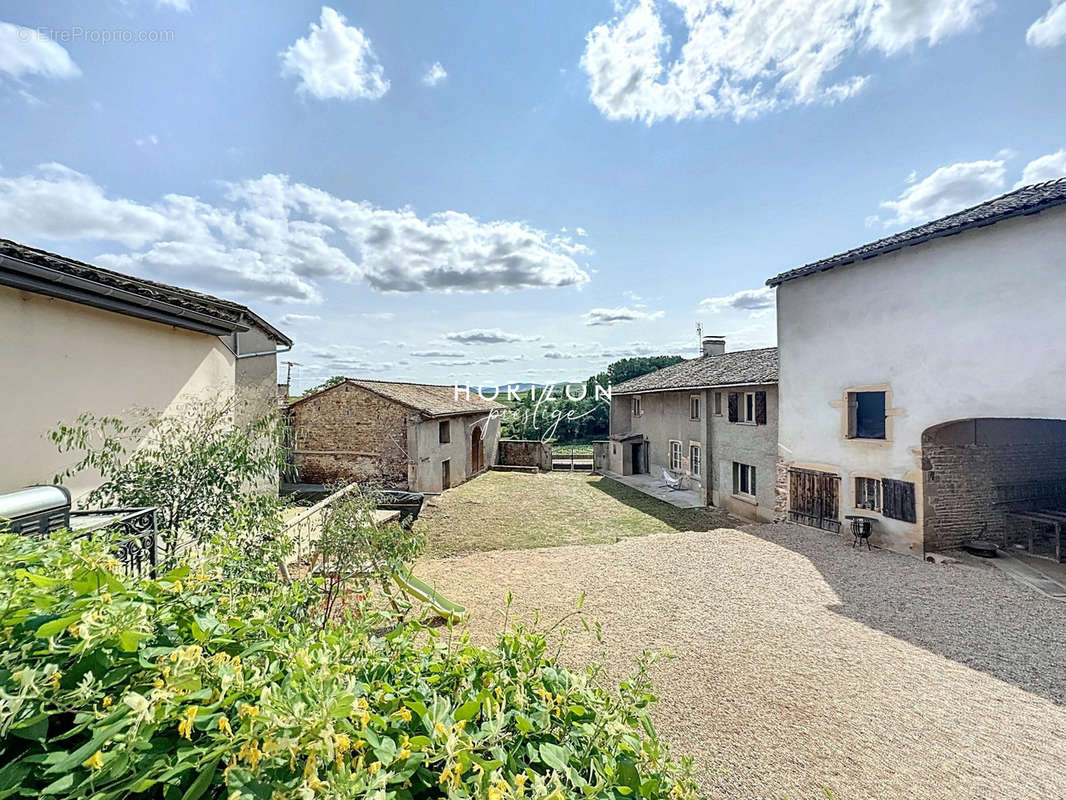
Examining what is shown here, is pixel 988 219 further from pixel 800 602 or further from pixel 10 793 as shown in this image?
pixel 10 793

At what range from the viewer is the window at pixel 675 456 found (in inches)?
966

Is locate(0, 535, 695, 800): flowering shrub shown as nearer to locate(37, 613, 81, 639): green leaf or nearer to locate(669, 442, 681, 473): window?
locate(37, 613, 81, 639): green leaf

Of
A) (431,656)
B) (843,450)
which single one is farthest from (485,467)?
(431,656)

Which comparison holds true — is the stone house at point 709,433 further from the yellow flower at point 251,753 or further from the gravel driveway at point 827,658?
the yellow flower at point 251,753

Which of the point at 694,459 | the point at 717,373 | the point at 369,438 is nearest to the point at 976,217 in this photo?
the point at 717,373

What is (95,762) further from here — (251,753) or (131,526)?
(131,526)

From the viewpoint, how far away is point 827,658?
6535mm

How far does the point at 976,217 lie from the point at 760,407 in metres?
8.99

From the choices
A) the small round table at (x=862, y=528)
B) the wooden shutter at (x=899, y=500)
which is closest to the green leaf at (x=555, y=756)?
the wooden shutter at (x=899, y=500)

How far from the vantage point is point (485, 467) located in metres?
31.9

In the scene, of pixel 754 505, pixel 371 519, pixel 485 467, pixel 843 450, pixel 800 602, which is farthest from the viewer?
pixel 485 467

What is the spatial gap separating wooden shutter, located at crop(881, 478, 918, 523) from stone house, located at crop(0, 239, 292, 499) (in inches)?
522

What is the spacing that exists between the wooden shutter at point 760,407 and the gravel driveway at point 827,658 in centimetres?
657

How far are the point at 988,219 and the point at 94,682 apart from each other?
13299 millimetres
